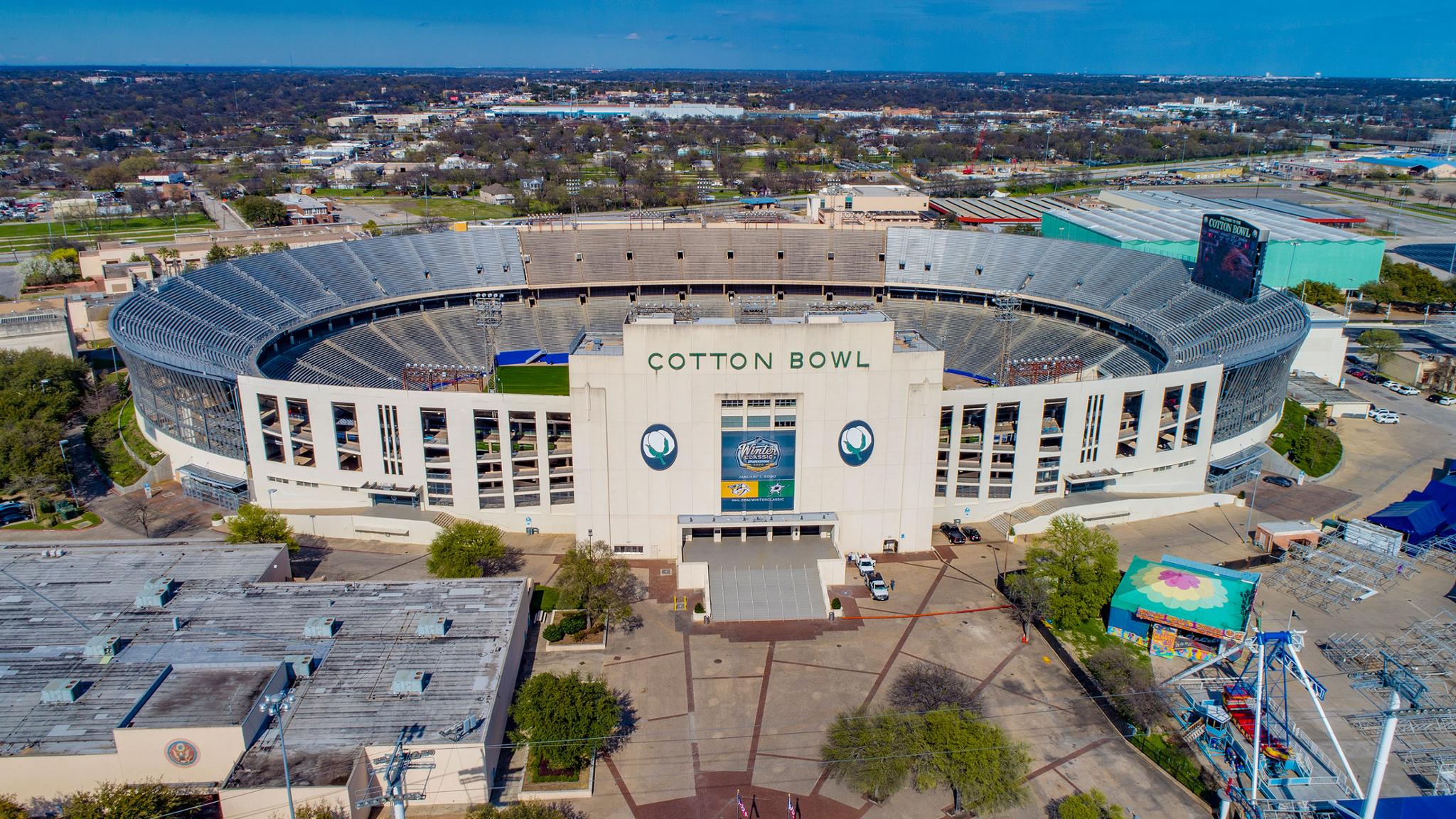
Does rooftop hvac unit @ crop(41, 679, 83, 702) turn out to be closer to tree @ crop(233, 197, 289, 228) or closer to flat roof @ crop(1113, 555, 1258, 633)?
flat roof @ crop(1113, 555, 1258, 633)

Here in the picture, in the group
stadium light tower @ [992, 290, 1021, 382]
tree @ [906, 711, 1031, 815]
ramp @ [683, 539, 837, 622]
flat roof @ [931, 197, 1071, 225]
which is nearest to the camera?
tree @ [906, 711, 1031, 815]

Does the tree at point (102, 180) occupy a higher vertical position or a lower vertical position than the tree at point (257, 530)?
higher

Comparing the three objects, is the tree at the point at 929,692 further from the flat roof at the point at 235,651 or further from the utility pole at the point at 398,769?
the utility pole at the point at 398,769

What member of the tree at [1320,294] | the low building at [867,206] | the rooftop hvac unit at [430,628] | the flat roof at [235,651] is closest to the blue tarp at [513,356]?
the flat roof at [235,651]

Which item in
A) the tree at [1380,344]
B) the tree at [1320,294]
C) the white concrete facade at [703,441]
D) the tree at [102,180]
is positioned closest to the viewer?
the white concrete facade at [703,441]

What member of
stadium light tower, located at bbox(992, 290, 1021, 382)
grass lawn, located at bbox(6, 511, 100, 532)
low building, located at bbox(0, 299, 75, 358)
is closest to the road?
low building, located at bbox(0, 299, 75, 358)

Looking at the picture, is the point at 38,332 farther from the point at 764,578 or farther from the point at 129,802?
the point at 764,578
